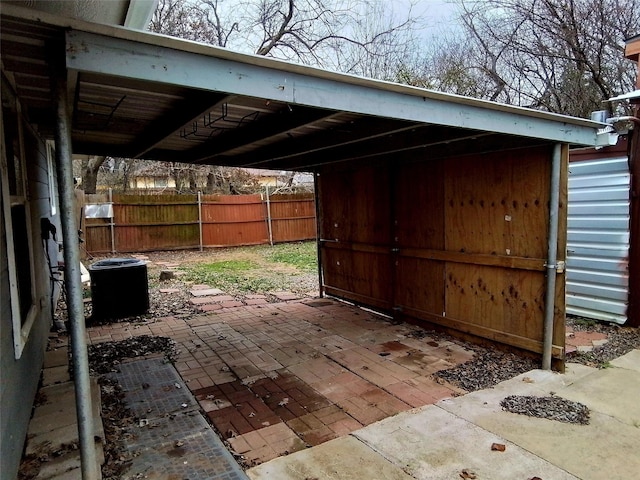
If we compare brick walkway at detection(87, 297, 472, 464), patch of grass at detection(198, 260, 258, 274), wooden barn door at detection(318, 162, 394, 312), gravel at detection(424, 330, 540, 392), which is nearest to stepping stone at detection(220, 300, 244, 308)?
brick walkway at detection(87, 297, 472, 464)

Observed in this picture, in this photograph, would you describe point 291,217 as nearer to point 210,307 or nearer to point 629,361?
point 210,307

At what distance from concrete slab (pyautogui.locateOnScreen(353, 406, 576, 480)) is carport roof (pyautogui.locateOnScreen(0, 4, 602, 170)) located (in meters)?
1.96

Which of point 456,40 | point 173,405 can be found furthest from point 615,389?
point 456,40

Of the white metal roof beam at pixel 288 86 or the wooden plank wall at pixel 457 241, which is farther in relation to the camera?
the wooden plank wall at pixel 457 241

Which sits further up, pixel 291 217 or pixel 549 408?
pixel 291 217

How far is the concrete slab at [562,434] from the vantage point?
2.27 metres

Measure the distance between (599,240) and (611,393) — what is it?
7.63 ft

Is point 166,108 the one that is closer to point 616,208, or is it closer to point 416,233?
point 416,233

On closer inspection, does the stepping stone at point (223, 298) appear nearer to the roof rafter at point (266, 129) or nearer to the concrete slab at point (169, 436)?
the roof rafter at point (266, 129)

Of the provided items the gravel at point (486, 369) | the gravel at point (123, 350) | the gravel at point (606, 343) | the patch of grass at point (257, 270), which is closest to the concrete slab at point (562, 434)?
the gravel at point (486, 369)

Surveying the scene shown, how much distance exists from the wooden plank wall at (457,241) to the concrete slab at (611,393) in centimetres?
Answer: 36

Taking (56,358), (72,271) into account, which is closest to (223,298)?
(56,358)

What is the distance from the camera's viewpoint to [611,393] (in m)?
3.15

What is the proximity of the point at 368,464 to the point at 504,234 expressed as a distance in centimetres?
255
